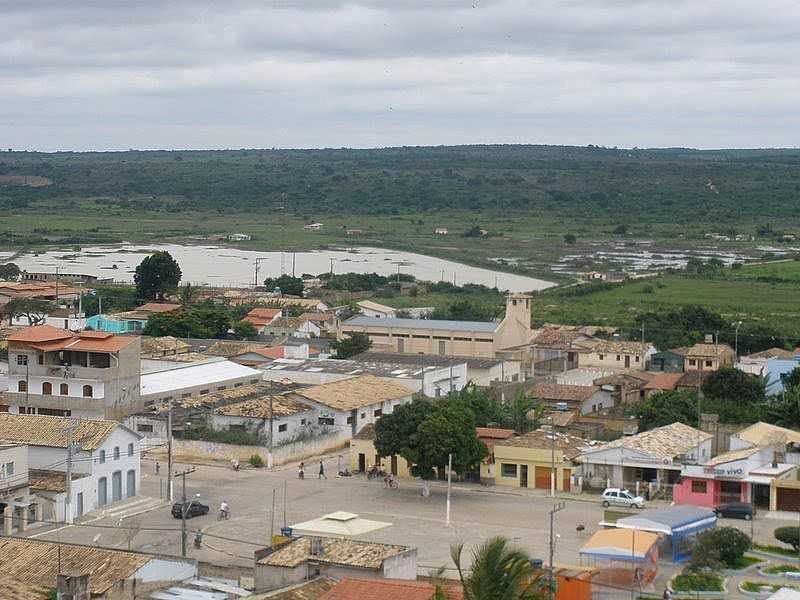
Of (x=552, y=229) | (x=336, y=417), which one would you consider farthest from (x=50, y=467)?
(x=552, y=229)

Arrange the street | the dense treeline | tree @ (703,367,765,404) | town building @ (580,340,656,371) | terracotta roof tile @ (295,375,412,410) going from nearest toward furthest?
the street
terracotta roof tile @ (295,375,412,410)
tree @ (703,367,765,404)
town building @ (580,340,656,371)
the dense treeline

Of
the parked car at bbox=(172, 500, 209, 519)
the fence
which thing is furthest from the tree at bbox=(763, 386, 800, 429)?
the parked car at bbox=(172, 500, 209, 519)

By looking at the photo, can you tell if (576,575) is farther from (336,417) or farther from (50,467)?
(336,417)

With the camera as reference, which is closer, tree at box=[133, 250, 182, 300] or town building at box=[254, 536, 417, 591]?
town building at box=[254, 536, 417, 591]

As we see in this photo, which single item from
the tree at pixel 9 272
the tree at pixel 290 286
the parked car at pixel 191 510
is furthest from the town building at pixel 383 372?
the tree at pixel 9 272

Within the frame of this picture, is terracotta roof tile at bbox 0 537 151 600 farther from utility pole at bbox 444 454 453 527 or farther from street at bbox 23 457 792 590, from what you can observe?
utility pole at bbox 444 454 453 527

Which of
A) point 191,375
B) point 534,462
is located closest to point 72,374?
point 191,375
